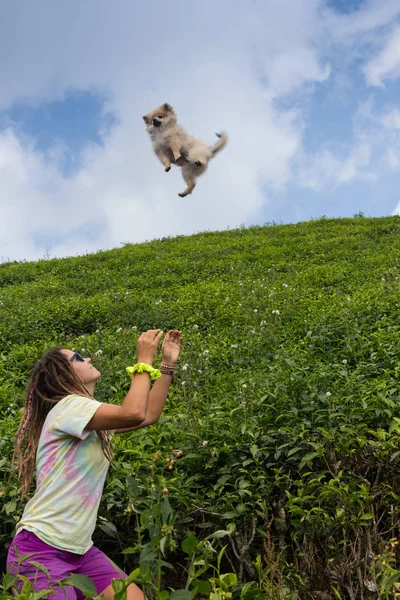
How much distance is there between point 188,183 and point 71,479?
378cm

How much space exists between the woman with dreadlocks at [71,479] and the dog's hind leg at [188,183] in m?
3.06

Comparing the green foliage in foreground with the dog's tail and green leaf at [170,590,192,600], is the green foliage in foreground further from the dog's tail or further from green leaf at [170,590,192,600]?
the dog's tail

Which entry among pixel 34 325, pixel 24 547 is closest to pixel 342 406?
pixel 24 547

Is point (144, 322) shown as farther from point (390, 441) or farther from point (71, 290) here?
point (390, 441)

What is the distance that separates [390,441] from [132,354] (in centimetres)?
426

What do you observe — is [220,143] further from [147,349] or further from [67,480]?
[67,480]

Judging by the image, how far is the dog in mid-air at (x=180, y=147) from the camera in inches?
232

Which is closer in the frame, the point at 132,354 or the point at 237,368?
the point at 237,368

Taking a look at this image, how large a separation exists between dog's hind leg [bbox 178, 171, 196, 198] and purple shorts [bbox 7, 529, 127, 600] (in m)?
3.74

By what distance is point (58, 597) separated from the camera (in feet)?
7.99

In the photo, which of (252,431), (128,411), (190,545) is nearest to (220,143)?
(252,431)

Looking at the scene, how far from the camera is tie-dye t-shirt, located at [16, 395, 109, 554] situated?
265 centimetres

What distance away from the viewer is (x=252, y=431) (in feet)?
13.5

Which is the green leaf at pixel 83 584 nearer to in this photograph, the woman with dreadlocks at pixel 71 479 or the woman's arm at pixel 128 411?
the woman with dreadlocks at pixel 71 479
